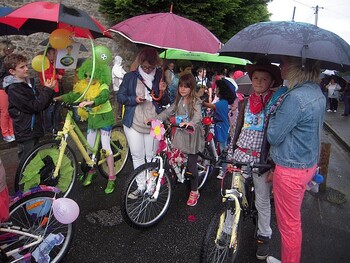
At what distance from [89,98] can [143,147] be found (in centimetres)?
99

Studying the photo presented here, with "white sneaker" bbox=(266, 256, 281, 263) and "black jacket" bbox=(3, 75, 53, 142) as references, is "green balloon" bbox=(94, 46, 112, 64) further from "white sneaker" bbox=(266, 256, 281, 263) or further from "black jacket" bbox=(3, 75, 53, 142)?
"white sneaker" bbox=(266, 256, 281, 263)

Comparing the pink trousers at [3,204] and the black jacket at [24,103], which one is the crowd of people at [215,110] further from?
the pink trousers at [3,204]

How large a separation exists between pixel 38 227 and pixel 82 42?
845 cm

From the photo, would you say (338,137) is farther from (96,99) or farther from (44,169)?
(44,169)

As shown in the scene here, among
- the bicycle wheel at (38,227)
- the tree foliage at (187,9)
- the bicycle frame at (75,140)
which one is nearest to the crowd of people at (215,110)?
the bicycle frame at (75,140)

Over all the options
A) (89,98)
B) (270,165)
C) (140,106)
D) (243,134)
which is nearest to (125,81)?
(140,106)

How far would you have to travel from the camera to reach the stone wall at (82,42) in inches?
343

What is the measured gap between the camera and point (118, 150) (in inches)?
189

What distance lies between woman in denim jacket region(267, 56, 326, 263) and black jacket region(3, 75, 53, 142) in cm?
257

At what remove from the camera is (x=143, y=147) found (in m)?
3.92

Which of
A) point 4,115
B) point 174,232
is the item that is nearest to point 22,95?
point 4,115

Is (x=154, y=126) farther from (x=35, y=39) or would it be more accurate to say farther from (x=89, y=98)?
(x=35, y=39)

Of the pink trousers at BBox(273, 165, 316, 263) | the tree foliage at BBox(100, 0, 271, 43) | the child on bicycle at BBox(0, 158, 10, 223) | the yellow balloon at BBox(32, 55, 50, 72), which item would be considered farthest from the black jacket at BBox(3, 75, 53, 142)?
the tree foliage at BBox(100, 0, 271, 43)

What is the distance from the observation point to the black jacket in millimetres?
3398
